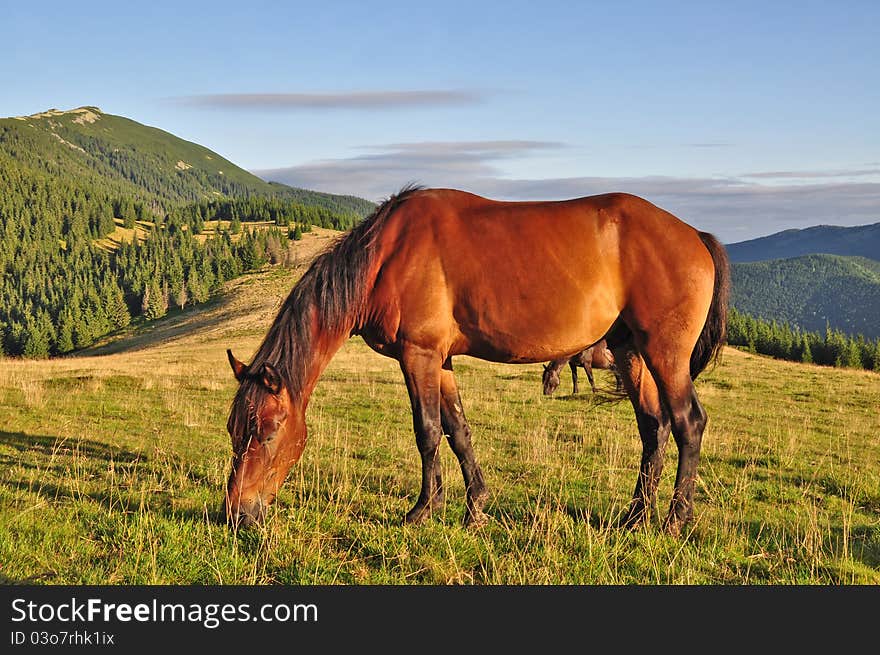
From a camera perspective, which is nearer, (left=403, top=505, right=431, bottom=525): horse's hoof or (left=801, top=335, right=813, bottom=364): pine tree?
(left=403, top=505, right=431, bottom=525): horse's hoof

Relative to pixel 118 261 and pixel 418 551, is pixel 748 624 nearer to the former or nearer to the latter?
pixel 418 551

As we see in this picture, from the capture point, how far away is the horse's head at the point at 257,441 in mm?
5266

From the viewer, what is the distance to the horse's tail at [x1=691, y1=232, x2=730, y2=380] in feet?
21.6

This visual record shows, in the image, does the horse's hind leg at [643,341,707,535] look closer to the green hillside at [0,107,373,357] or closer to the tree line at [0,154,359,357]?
the green hillside at [0,107,373,357]

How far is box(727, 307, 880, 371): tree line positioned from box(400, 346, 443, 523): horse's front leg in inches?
2818

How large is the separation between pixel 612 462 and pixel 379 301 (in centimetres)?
462

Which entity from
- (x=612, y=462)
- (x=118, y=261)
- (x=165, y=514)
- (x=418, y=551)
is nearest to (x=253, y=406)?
(x=165, y=514)

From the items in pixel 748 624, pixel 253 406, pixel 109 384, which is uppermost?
pixel 253 406

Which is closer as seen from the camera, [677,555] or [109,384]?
[677,555]

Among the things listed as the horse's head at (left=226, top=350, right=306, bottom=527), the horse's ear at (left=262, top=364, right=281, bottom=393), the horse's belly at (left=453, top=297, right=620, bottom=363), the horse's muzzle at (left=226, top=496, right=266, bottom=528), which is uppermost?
the horse's belly at (left=453, top=297, right=620, bottom=363)

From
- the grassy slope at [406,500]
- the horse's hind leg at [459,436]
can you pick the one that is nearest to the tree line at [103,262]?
the grassy slope at [406,500]

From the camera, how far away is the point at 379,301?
583cm

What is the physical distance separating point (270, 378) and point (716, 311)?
173 inches

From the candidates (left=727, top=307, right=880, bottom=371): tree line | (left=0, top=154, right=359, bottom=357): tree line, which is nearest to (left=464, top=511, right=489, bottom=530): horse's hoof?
(left=727, top=307, right=880, bottom=371): tree line
